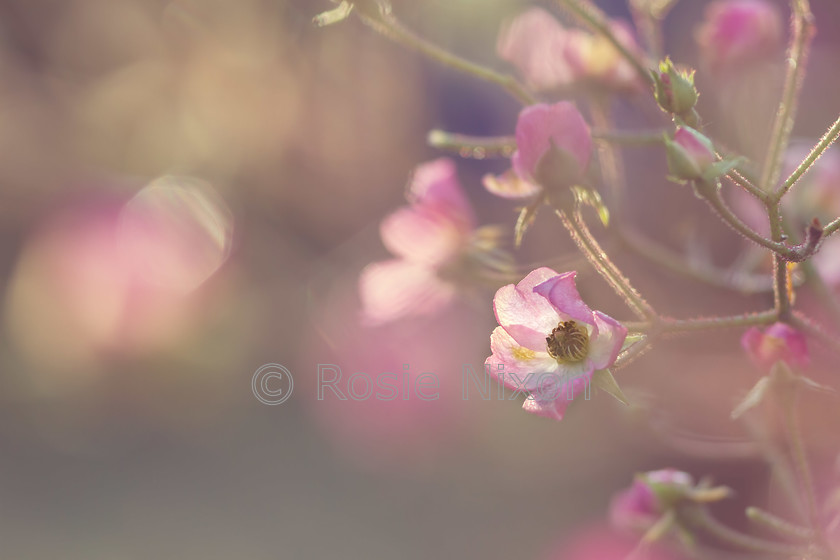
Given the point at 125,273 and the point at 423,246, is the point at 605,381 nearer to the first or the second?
the point at 423,246

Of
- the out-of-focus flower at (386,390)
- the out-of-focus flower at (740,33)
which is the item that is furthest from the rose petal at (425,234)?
the out-of-focus flower at (386,390)

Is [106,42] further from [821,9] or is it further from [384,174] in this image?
[821,9]

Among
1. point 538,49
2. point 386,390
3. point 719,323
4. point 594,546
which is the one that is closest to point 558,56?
point 538,49

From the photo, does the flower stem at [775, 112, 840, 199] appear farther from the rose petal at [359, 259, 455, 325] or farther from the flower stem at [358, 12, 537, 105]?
the rose petal at [359, 259, 455, 325]

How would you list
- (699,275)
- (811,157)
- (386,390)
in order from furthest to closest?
(386,390)
(699,275)
(811,157)

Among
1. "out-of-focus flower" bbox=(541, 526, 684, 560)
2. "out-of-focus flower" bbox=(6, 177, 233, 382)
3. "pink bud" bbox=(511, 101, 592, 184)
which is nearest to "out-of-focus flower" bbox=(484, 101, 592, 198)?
"pink bud" bbox=(511, 101, 592, 184)

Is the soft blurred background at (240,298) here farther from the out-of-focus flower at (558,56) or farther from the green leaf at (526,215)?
the green leaf at (526,215)
